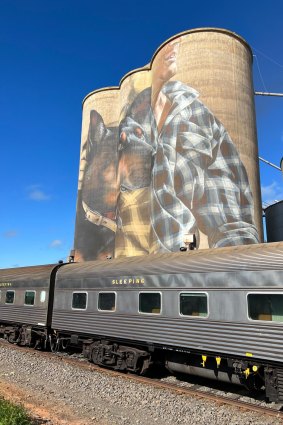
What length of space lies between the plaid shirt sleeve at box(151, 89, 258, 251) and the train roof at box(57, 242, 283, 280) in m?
17.5

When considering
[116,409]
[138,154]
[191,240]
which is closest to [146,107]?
[138,154]

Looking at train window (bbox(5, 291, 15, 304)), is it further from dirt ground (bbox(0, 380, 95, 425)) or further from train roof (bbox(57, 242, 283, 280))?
dirt ground (bbox(0, 380, 95, 425))

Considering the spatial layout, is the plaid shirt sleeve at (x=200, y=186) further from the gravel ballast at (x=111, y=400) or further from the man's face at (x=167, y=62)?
the gravel ballast at (x=111, y=400)

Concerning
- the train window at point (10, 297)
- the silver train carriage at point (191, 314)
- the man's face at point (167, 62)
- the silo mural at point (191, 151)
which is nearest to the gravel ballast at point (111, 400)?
the silver train carriage at point (191, 314)

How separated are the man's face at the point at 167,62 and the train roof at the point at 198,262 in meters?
26.4

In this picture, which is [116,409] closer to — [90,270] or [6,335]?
[90,270]

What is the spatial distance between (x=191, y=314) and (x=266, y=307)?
230cm

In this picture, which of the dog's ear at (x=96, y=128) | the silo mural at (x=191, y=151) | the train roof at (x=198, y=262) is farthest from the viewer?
the dog's ear at (x=96, y=128)

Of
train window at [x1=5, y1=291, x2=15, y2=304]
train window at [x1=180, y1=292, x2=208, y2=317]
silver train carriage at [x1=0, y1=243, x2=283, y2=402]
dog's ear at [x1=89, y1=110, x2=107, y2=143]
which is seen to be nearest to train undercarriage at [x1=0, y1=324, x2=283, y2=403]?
silver train carriage at [x1=0, y1=243, x2=283, y2=402]

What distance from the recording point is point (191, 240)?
94.2ft

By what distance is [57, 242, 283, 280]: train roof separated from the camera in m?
9.24

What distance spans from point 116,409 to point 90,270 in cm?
618

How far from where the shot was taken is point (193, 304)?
10.5 meters

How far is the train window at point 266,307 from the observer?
8633 millimetres
